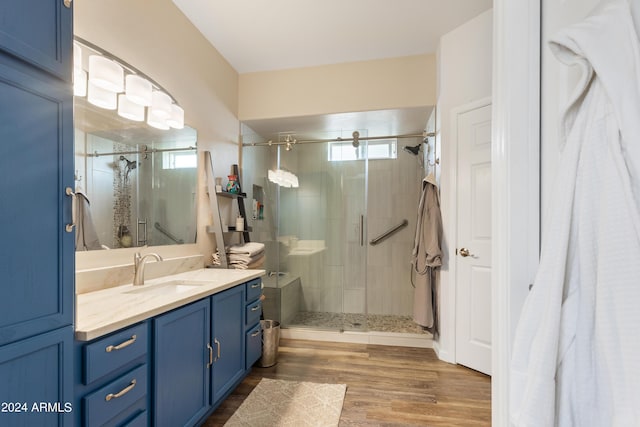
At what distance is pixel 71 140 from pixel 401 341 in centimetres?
299

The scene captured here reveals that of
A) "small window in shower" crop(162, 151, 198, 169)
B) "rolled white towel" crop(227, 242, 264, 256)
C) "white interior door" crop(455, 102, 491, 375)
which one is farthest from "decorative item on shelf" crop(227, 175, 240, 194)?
"white interior door" crop(455, 102, 491, 375)

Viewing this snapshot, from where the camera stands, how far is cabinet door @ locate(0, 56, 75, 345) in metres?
0.82

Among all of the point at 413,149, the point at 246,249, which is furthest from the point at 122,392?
the point at 413,149

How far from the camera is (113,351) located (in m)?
1.13

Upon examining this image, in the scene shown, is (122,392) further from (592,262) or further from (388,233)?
(388,233)

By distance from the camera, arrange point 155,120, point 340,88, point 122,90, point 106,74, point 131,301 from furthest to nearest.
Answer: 1. point 340,88
2. point 155,120
3. point 122,90
4. point 106,74
5. point 131,301

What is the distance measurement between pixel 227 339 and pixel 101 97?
1605 millimetres

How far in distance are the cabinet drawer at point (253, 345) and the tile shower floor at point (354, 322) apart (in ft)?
3.03

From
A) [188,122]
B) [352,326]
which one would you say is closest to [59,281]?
[188,122]

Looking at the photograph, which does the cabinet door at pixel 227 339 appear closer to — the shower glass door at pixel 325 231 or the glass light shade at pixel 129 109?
the glass light shade at pixel 129 109

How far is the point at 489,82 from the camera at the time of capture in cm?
236

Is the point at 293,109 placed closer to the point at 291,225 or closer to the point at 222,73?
the point at 222,73

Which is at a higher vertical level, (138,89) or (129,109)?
(138,89)

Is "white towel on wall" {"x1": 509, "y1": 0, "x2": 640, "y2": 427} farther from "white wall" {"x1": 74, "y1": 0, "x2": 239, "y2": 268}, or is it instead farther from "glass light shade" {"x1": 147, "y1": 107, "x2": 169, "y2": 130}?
"glass light shade" {"x1": 147, "y1": 107, "x2": 169, "y2": 130}
